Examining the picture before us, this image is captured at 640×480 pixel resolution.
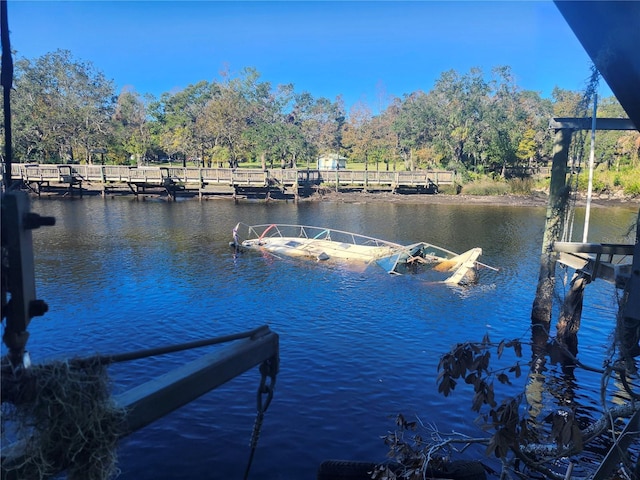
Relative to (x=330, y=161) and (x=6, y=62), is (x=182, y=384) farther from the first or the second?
(x=330, y=161)

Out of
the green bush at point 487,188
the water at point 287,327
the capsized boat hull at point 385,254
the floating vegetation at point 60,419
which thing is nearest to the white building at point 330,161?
the green bush at point 487,188

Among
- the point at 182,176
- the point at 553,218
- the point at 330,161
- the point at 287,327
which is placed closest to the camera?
the point at 553,218

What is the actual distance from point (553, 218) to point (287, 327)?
8.71 m

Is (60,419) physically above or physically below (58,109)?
below

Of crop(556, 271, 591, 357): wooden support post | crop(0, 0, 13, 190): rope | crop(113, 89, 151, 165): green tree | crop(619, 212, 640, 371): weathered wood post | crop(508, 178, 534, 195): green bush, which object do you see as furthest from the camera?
crop(113, 89, 151, 165): green tree

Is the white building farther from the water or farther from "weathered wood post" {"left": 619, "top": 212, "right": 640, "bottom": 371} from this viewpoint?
"weathered wood post" {"left": 619, "top": 212, "right": 640, "bottom": 371}

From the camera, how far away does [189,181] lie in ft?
174

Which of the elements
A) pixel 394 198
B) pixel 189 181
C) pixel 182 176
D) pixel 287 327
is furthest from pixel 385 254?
pixel 182 176

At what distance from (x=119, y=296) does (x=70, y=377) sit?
653 inches

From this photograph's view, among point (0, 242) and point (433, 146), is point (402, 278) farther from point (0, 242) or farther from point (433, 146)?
point (433, 146)

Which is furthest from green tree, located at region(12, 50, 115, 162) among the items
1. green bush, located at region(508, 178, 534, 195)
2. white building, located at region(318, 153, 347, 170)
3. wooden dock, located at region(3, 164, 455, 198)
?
green bush, located at region(508, 178, 534, 195)

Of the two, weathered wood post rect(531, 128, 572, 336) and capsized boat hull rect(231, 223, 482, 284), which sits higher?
weathered wood post rect(531, 128, 572, 336)

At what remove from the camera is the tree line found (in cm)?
5934

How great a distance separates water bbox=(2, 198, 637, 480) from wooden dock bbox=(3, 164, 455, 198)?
2142 centimetres
